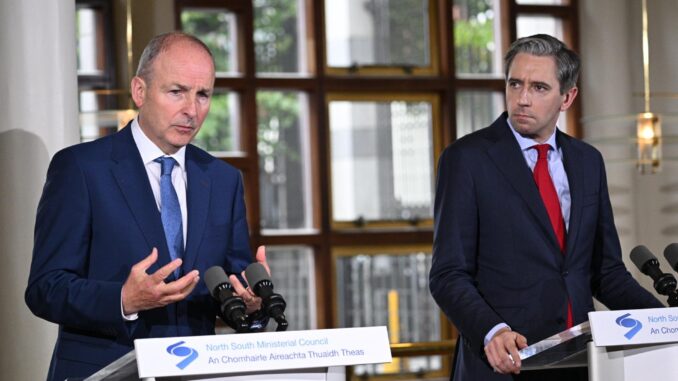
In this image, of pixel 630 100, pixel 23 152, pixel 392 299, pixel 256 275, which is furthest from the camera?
pixel 630 100

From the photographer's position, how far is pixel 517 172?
9.33ft

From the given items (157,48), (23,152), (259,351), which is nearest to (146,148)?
(157,48)

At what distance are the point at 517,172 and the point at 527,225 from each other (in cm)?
14

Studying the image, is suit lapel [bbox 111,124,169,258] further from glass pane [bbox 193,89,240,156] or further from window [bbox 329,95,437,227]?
window [bbox 329,95,437,227]

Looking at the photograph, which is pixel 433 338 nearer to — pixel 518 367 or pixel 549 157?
pixel 549 157

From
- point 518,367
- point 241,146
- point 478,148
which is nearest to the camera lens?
point 518,367

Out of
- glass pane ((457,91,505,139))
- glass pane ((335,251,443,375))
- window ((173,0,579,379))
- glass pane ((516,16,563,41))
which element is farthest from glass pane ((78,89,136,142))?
glass pane ((516,16,563,41))

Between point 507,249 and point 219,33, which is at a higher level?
point 219,33

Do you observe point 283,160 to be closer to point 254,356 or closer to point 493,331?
point 493,331

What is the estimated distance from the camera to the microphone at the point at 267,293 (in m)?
2.15

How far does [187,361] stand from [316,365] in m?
0.22

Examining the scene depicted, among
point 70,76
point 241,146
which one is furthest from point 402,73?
point 70,76

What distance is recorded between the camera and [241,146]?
6.62 meters

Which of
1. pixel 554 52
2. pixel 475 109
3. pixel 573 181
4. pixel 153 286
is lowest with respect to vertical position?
pixel 153 286
